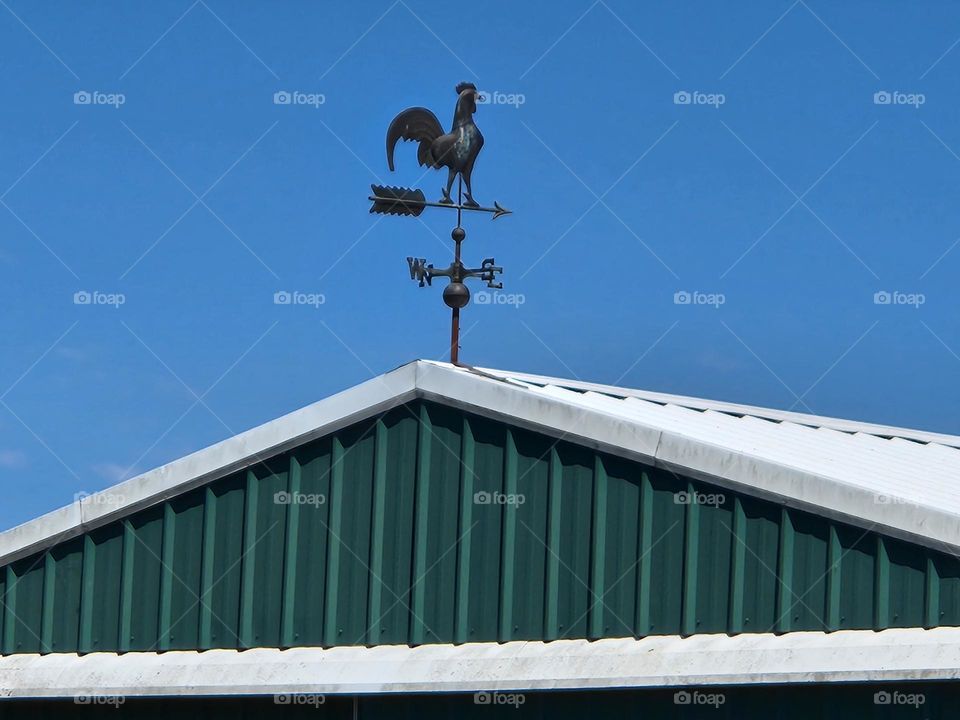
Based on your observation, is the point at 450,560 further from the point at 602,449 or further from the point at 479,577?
the point at 602,449

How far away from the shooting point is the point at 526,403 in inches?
454

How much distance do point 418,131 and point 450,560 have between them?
4.25 m

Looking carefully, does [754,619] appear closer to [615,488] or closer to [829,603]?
[829,603]

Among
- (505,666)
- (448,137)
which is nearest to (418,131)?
(448,137)

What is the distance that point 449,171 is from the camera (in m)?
13.1

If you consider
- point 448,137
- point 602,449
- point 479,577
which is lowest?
point 479,577

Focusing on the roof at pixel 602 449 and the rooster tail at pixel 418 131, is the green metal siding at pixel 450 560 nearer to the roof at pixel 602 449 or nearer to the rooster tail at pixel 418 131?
the roof at pixel 602 449

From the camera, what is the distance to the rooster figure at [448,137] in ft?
43.1

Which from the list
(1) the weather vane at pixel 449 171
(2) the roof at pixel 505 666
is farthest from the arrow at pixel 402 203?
(2) the roof at pixel 505 666

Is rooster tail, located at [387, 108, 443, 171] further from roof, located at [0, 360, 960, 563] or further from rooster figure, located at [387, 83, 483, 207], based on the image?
roof, located at [0, 360, 960, 563]

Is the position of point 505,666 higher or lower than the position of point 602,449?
lower

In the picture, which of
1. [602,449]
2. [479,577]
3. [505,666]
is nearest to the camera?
[505,666]

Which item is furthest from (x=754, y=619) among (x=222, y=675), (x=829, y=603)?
(x=222, y=675)

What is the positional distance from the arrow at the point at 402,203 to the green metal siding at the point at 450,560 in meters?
2.11
